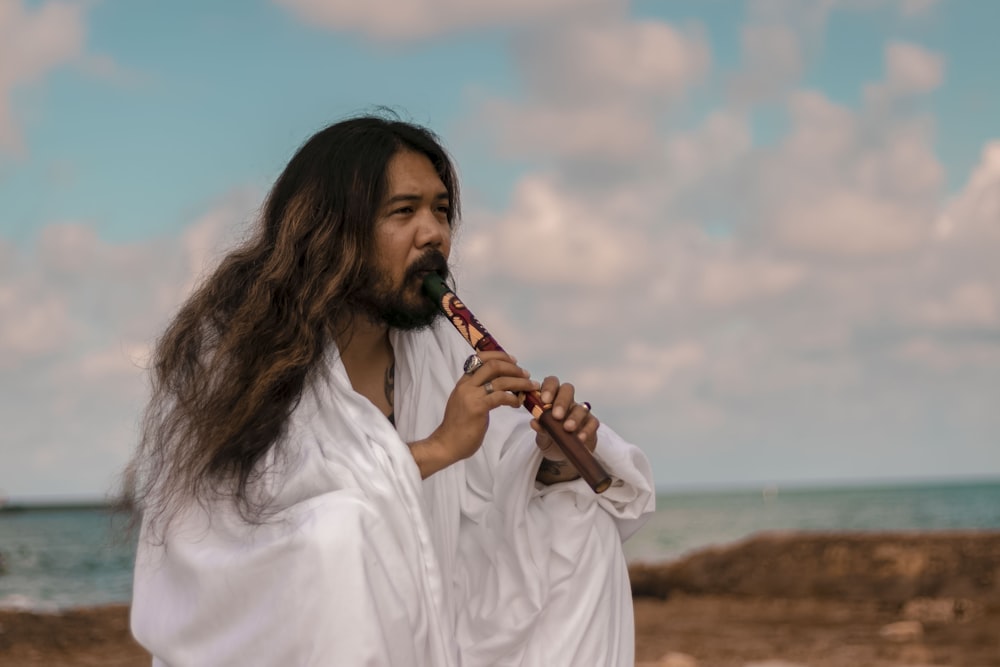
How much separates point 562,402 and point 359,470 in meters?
0.61

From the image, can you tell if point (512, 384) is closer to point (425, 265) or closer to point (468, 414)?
point (468, 414)

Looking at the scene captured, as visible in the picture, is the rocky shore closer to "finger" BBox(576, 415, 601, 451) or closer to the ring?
"finger" BBox(576, 415, 601, 451)

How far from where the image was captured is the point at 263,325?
312cm

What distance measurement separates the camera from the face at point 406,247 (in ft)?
10.7

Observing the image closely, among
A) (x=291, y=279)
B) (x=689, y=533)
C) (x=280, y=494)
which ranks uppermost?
(x=291, y=279)

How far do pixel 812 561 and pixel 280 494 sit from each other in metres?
10.2

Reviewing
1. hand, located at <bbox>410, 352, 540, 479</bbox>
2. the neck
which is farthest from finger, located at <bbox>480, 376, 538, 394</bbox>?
the neck

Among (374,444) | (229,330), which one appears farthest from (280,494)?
(229,330)

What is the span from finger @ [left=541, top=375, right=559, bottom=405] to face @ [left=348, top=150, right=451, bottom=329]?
49 cm

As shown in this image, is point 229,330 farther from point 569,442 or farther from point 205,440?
point 569,442

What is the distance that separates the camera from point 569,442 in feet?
10.00

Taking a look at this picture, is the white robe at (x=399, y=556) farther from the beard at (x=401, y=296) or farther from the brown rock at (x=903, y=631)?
the brown rock at (x=903, y=631)

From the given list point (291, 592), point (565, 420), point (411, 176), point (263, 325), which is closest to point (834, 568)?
point (565, 420)

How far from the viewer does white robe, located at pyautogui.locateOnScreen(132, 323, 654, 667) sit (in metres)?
2.57
